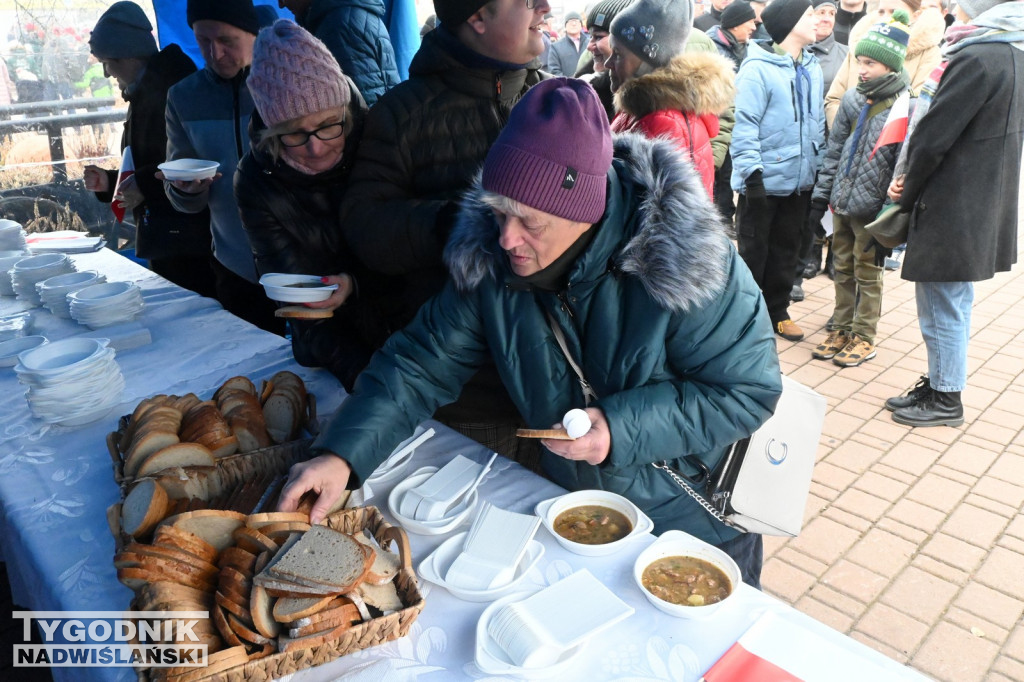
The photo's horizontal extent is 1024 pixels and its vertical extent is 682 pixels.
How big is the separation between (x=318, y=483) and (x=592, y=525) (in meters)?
0.61

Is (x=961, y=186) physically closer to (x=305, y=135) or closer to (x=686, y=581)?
(x=686, y=581)

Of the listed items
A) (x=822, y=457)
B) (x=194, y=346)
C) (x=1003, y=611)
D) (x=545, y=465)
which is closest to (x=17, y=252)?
(x=194, y=346)

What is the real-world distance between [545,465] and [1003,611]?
193cm

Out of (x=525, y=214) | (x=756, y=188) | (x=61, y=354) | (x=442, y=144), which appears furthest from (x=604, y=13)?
(x=61, y=354)

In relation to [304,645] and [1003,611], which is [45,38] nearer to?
[304,645]

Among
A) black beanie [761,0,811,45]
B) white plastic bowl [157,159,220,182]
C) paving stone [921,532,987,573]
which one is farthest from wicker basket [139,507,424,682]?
black beanie [761,0,811,45]

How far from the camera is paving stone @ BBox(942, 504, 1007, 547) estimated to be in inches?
111

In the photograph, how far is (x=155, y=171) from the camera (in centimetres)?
341

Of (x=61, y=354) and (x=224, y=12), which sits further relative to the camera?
(x=224, y=12)

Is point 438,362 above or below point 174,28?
below

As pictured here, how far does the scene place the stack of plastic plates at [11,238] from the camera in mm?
3465

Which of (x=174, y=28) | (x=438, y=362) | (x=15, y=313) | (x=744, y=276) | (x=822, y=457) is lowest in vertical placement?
(x=822, y=457)

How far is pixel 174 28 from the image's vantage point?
428cm

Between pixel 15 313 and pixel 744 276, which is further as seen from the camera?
pixel 15 313
